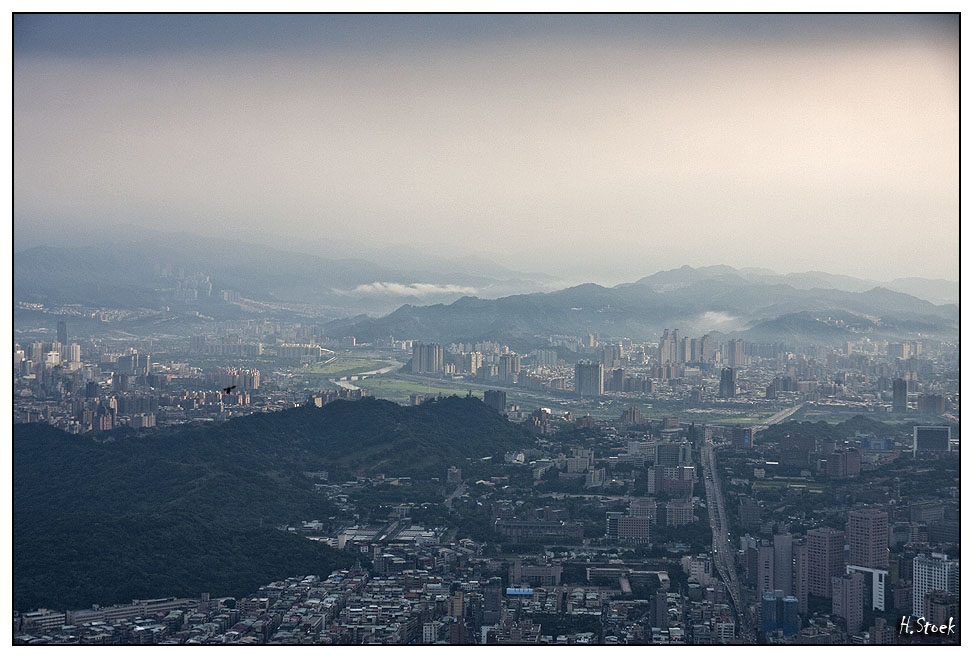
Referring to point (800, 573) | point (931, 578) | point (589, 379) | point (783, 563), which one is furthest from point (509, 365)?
point (931, 578)

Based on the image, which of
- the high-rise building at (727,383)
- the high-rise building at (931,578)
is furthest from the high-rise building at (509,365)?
the high-rise building at (931,578)

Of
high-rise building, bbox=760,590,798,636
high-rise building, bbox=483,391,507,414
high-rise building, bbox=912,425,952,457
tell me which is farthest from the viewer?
high-rise building, bbox=483,391,507,414

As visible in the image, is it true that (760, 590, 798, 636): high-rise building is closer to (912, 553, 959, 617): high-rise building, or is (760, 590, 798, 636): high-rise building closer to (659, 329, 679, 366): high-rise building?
(912, 553, 959, 617): high-rise building

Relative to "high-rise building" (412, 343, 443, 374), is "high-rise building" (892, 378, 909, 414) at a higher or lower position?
lower

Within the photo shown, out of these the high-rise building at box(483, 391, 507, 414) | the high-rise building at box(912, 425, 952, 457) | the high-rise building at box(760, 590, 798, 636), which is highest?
the high-rise building at box(483, 391, 507, 414)

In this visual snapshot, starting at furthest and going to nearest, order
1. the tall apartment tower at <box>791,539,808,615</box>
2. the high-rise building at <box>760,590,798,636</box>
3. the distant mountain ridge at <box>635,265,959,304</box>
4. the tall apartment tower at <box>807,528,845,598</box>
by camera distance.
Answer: the distant mountain ridge at <box>635,265,959,304</box> < the tall apartment tower at <box>807,528,845,598</box> < the tall apartment tower at <box>791,539,808,615</box> < the high-rise building at <box>760,590,798,636</box>

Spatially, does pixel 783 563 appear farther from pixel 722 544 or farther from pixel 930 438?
pixel 930 438

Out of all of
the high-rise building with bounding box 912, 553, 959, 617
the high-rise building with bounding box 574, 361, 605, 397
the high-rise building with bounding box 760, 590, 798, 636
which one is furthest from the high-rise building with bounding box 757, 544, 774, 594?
the high-rise building with bounding box 574, 361, 605, 397

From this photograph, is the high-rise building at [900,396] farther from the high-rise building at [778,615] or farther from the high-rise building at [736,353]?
the high-rise building at [778,615]
